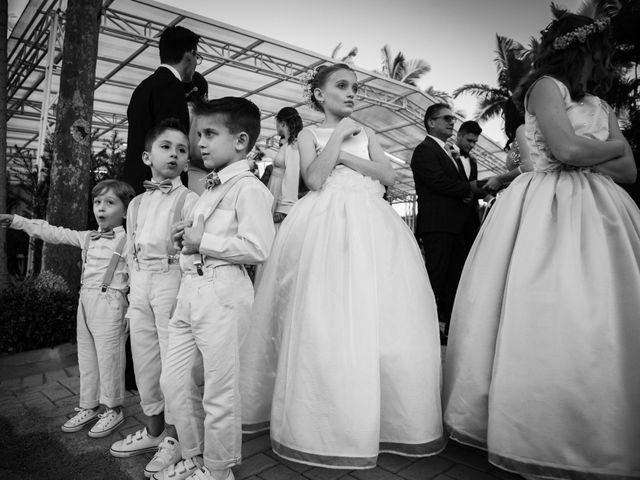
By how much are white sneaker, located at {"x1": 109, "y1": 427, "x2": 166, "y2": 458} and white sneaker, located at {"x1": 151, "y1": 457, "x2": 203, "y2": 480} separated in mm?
321

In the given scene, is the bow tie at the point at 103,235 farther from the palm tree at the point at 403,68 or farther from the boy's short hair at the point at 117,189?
the palm tree at the point at 403,68

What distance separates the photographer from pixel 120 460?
2.26 metres

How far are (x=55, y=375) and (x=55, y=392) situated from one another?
0.50 meters

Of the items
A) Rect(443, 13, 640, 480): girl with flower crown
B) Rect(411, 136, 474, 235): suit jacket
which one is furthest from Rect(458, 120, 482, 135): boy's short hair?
Rect(443, 13, 640, 480): girl with flower crown

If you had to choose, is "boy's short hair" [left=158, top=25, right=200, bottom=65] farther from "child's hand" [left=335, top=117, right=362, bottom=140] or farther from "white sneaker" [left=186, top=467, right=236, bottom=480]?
"white sneaker" [left=186, top=467, right=236, bottom=480]

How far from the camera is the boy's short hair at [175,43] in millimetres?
3179

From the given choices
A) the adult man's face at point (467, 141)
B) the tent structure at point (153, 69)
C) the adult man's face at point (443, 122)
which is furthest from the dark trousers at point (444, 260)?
the tent structure at point (153, 69)

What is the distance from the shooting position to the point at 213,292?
197 centimetres

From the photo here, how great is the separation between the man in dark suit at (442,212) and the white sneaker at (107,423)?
2766mm

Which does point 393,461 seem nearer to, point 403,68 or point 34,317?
point 34,317

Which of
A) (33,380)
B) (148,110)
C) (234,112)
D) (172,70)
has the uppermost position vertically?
(172,70)

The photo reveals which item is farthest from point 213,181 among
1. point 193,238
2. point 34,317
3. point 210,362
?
point 34,317

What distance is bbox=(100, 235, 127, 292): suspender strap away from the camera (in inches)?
106

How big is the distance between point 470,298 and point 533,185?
662mm
